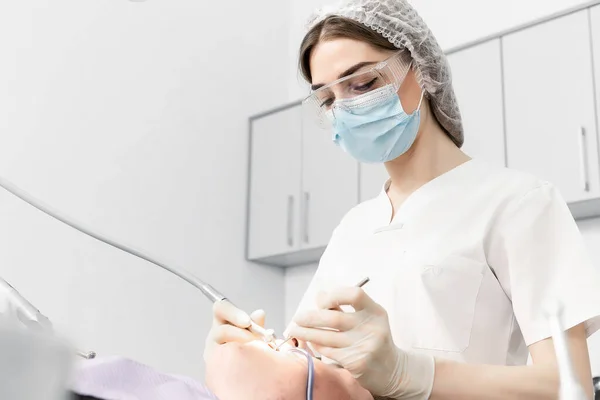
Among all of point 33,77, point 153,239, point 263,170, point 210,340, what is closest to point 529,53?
point 263,170

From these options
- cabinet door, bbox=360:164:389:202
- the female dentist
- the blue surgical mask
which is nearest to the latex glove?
the female dentist

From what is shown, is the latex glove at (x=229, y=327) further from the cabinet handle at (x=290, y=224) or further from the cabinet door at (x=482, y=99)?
the cabinet handle at (x=290, y=224)

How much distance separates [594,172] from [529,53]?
50cm

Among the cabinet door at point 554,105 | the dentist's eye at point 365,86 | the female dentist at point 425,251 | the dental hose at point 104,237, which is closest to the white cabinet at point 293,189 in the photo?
the cabinet door at point 554,105

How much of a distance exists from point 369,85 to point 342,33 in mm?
106

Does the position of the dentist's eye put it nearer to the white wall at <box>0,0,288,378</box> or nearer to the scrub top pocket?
the scrub top pocket

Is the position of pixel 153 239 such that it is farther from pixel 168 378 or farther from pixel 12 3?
pixel 168 378

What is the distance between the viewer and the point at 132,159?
9.93 ft

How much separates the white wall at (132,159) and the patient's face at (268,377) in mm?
1569

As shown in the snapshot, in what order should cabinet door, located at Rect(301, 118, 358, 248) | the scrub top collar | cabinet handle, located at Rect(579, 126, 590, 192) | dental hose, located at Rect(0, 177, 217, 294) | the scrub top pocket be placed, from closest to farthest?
dental hose, located at Rect(0, 177, 217, 294) < the scrub top pocket < the scrub top collar < cabinet handle, located at Rect(579, 126, 590, 192) < cabinet door, located at Rect(301, 118, 358, 248)

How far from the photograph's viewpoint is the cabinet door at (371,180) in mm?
3051

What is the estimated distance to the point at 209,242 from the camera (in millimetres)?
3248

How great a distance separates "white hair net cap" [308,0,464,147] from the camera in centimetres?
146

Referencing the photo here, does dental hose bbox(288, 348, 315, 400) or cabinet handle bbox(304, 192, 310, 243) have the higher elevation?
cabinet handle bbox(304, 192, 310, 243)
